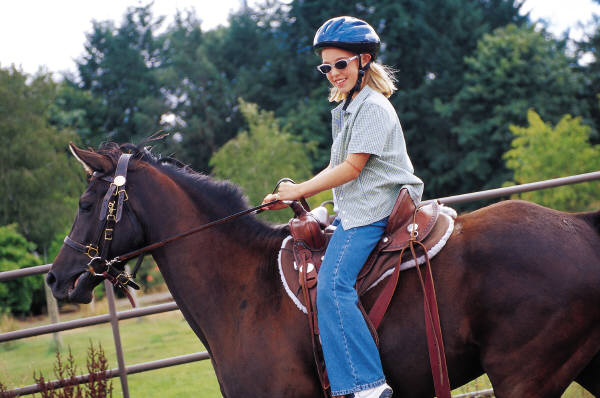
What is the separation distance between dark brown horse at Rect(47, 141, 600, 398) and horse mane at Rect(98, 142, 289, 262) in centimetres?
1

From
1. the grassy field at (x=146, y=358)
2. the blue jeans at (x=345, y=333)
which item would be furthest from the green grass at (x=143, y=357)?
the blue jeans at (x=345, y=333)

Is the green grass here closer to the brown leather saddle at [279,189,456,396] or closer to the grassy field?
the grassy field

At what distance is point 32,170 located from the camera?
79.6ft

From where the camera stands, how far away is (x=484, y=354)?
2.90 m

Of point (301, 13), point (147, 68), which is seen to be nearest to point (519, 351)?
point (301, 13)

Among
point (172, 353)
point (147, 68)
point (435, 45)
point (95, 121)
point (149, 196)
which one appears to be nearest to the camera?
point (149, 196)

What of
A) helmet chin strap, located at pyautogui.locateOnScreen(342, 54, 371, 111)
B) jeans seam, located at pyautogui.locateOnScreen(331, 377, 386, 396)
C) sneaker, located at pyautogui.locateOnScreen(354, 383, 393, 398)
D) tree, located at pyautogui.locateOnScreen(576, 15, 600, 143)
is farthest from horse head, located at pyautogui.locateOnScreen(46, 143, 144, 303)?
tree, located at pyautogui.locateOnScreen(576, 15, 600, 143)

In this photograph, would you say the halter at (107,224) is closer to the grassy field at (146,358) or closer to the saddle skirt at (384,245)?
the saddle skirt at (384,245)

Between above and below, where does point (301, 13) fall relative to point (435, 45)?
above

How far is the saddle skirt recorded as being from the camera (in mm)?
2977

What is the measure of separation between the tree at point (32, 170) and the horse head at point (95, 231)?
21.1m

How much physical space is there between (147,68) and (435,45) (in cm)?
2485

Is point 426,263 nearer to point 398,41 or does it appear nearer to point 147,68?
point 398,41

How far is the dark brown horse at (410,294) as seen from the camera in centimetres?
283
